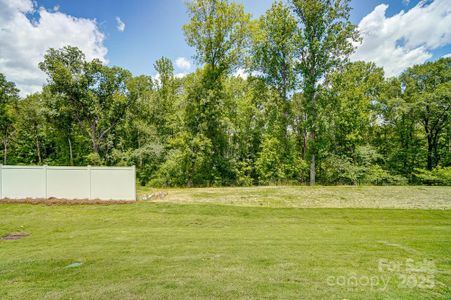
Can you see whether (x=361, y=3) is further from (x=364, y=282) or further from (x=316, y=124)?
(x=364, y=282)

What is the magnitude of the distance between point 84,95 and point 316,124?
18910 millimetres

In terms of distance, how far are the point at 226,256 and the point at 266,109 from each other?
49.8ft

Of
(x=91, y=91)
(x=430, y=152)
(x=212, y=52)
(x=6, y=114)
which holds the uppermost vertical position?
(x=212, y=52)

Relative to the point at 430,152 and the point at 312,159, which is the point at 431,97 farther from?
the point at 312,159

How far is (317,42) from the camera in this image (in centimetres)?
1525

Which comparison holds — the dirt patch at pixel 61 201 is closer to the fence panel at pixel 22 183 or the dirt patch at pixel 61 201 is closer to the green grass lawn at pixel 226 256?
the fence panel at pixel 22 183

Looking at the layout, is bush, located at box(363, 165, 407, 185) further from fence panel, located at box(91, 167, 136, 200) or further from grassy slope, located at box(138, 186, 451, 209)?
fence panel, located at box(91, 167, 136, 200)

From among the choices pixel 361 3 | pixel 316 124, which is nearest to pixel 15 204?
pixel 316 124

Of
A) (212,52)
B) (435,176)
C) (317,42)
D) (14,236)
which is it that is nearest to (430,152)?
(435,176)

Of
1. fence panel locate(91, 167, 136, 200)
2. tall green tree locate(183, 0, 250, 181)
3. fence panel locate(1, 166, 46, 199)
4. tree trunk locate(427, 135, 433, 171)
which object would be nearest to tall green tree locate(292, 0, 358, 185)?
tall green tree locate(183, 0, 250, 181)

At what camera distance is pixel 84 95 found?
60.6ft

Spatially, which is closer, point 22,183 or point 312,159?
point 22,183

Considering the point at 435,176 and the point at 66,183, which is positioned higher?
the point at 66,183

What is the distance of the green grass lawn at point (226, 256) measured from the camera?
2.66m
